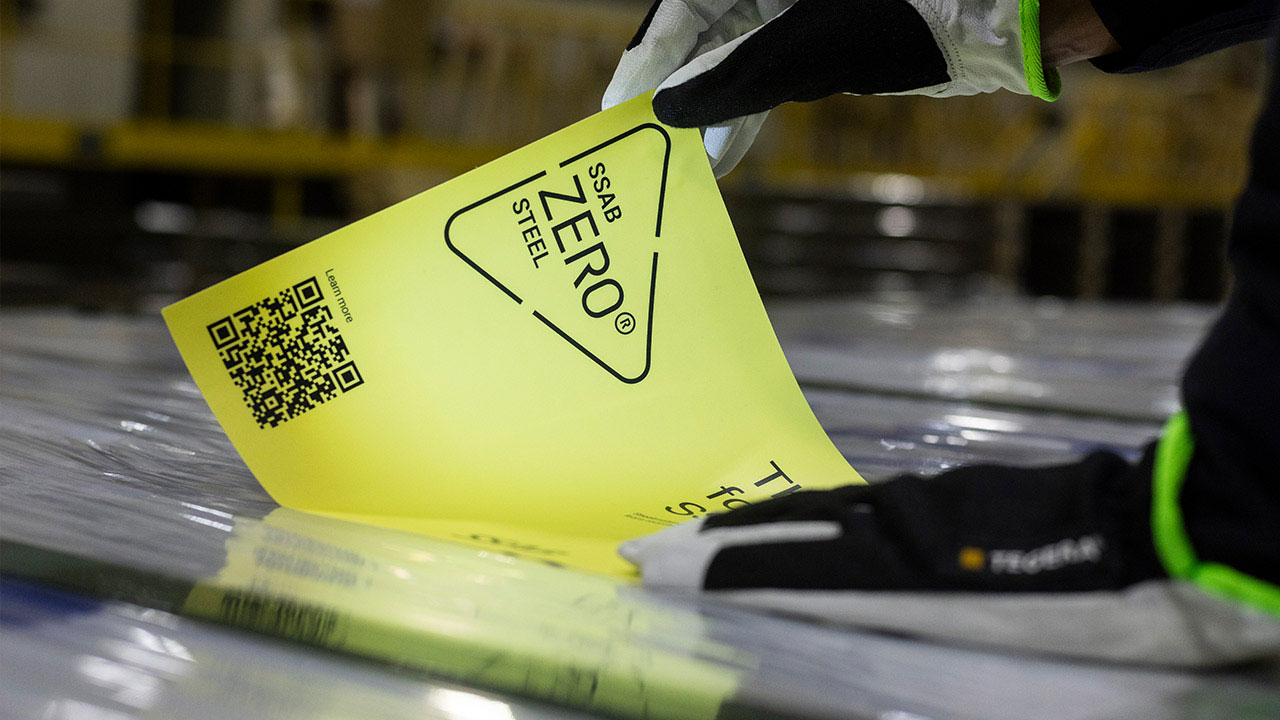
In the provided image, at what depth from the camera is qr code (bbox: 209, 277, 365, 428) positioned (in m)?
0.74

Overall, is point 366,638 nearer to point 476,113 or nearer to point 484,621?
point 484,621

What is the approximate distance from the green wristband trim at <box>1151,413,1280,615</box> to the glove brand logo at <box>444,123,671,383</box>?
14.4 inches

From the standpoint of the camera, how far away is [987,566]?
50 centimetres

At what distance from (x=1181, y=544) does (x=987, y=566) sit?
0.08 meters

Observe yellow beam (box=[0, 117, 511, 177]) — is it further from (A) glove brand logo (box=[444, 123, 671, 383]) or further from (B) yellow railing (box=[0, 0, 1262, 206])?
(A) glove brand logo (box=[444, 123, 671, 383])

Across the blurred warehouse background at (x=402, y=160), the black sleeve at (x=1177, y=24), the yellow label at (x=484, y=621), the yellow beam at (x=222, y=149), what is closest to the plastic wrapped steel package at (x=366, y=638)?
the yellow label at (x=484, y=621)

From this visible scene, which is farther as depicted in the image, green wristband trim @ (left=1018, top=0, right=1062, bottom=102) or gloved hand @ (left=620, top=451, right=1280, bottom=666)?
green wristband trim @ (left=1018, top=0, right=1062, bottom=102)

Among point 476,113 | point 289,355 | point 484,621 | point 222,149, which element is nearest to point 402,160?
point 222,149

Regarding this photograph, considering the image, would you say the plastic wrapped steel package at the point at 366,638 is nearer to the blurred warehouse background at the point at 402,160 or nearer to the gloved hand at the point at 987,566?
the gloved hand at the point at 987,566

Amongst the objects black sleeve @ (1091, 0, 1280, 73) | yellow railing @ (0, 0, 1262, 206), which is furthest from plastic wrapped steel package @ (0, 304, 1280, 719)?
yellow railing @ (0, 0, 1262, 206)

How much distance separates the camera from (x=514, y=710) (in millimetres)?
412

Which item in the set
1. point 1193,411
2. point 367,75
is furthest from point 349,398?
point 367,75

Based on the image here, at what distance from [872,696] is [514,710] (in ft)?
0.48

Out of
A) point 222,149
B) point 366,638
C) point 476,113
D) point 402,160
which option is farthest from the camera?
point 476,113
